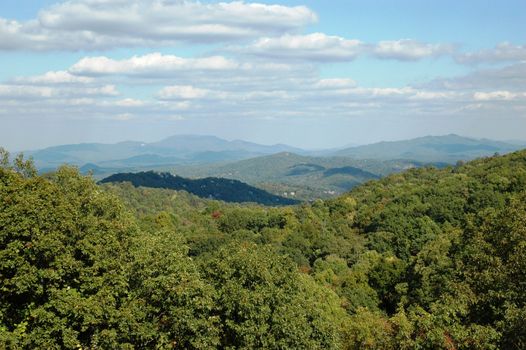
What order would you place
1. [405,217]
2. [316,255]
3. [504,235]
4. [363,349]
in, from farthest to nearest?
[405,217]
[316,255]
[504,235]
[363,349]

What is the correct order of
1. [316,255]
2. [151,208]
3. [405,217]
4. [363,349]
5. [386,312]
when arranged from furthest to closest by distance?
[151,208], [405,217], [316,255], [386,312], [363,349]

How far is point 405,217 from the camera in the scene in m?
88.0

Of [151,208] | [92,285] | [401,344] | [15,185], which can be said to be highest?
[15,185]

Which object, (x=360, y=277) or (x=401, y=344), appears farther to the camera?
(x=360, y=277)

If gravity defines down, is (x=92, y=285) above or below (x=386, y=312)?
above

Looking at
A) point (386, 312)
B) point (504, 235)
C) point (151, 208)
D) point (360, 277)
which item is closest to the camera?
point (504, 235)

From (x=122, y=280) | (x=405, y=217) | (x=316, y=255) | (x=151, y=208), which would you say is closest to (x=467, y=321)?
(x=122, y=280)

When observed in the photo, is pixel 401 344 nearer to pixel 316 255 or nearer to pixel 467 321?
pixel 467 321

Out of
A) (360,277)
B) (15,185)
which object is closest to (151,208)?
(360,277)

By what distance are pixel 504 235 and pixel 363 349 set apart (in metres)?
11.7

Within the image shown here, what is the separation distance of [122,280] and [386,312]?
1370 inches

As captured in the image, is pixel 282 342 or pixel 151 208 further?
pixel 151 208

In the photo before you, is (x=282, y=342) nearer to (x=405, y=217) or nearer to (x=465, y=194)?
(x=405, y=217)

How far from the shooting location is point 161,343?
67.1 ft
